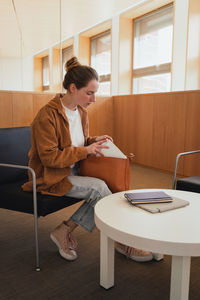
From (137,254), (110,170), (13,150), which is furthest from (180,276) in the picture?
(13,150)

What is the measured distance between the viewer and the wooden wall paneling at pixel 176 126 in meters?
3.62

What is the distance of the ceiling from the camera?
16.4 ft

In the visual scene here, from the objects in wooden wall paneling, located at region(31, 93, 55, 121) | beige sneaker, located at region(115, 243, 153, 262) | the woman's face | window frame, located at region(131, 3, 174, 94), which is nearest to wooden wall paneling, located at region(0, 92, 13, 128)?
wooden wall paneling, located at region(31, 93, 55, 121)

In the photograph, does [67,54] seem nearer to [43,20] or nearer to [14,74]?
[43,20]

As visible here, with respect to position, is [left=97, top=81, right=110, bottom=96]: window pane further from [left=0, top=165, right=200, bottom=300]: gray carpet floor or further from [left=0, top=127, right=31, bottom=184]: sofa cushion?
[left=0, top=165, right=200, bottom=300]: gray carpet floor

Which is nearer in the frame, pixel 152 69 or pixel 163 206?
pixel 163 206

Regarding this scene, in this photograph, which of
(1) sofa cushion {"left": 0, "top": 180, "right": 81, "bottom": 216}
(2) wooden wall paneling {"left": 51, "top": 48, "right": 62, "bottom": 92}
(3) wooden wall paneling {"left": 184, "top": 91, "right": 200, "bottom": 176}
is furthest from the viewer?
(2) wooden wall paneling {"left": 51, "top": 48, "right": 62, "bottom": 92}

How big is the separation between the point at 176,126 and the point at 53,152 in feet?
8.29

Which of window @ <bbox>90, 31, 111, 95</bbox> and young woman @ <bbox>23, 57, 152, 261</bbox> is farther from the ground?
window @ <bbox>90, 31, 111, 95</bbox>

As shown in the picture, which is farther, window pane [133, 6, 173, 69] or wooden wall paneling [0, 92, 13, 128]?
window pane [133, 6, 173, 69]

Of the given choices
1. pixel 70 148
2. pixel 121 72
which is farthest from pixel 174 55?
pixel 70 148

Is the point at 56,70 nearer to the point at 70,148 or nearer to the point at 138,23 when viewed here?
the point at 138,23

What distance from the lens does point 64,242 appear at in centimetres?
174

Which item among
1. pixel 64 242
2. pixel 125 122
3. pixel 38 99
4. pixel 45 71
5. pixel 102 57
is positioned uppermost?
pixel 102 57
